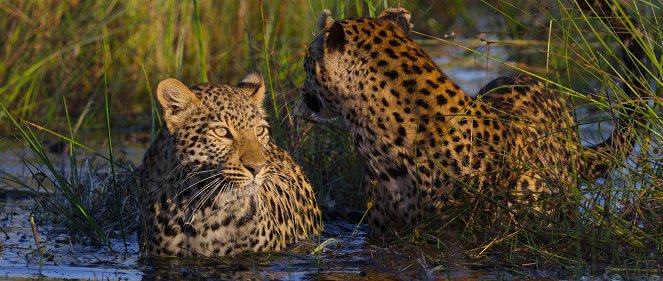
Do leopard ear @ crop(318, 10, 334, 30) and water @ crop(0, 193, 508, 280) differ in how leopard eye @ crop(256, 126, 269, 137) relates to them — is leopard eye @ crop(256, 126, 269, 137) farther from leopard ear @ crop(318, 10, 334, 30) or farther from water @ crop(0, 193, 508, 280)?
leopard ear @ crop(318, 10, 334, 30)

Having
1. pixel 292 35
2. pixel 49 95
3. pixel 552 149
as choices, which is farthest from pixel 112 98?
pixel 552 149

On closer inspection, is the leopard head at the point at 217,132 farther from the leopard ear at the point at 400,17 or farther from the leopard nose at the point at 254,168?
the leopard ear at the point at 400,17

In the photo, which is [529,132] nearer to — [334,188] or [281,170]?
[281,170]

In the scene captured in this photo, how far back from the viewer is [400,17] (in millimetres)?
8742

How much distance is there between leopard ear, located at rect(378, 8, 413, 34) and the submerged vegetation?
1.34ft

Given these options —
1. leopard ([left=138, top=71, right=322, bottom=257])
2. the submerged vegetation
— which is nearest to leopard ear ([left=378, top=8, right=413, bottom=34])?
the submerged vegetation

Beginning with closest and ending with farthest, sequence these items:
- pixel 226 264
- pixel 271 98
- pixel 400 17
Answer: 1. pixel 226 264
2. pixel 400 17
3. pixel 271 98

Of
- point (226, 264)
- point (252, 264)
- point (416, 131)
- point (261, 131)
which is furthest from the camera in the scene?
point (261, 131)

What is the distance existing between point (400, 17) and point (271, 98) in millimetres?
1170

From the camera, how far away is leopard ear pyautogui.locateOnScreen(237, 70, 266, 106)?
820 centimetres

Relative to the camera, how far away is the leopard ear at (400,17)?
344 inches

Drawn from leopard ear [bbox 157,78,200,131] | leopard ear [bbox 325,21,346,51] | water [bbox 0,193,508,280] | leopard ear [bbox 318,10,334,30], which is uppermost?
leopard ear [bbox 318,10,334,30]

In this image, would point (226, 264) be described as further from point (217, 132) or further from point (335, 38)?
point (335, 38)

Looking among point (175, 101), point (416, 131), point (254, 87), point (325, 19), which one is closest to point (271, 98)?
point (254, 87)
